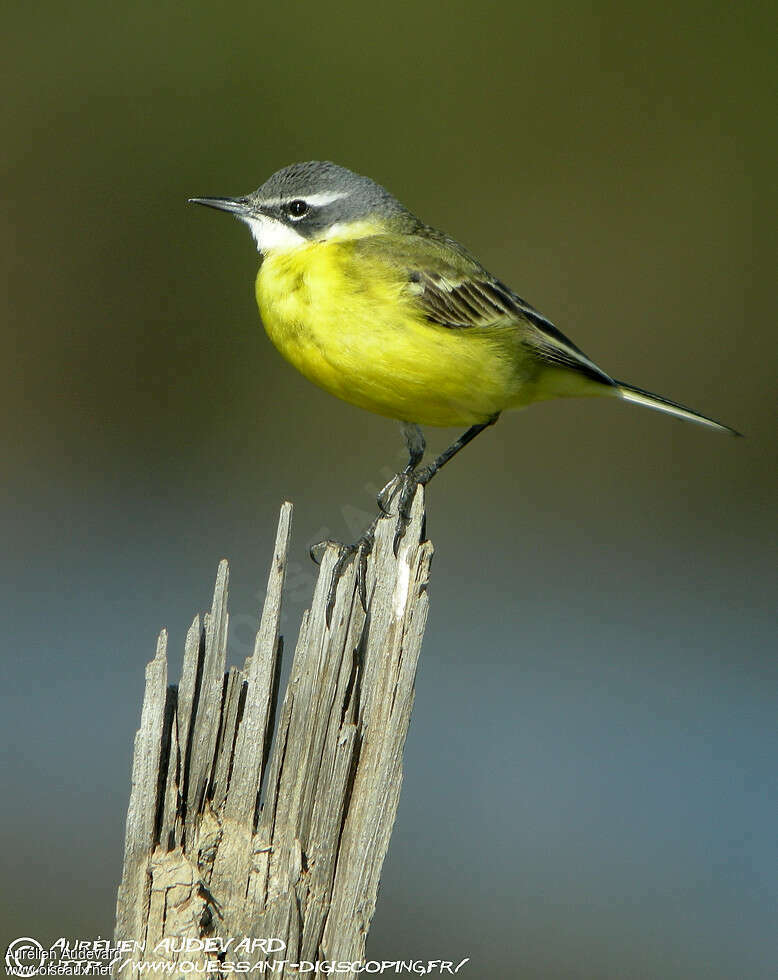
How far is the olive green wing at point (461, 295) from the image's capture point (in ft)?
17.4

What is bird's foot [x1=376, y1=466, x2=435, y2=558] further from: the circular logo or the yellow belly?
the circular logo

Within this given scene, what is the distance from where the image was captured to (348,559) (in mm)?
4215

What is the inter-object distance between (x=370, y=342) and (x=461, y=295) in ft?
2.42

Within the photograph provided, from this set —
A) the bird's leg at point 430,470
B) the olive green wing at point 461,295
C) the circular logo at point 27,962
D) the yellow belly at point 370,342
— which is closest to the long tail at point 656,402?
the olive green wing at point 461,295

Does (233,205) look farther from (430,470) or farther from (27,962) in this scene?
(27,962)

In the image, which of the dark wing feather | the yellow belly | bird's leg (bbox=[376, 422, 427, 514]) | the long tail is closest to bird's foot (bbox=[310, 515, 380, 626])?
the yellow belly

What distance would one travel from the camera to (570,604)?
9906 millimetres

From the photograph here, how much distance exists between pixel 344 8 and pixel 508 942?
7.07m

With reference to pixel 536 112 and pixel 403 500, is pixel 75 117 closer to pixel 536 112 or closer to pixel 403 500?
pixel 536 112

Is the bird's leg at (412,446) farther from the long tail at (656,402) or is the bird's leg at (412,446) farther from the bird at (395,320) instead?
the long tail at (656,402)

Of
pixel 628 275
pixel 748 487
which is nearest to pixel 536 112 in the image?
pixel 628 275

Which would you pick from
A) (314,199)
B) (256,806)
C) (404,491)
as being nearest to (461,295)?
(314,199)

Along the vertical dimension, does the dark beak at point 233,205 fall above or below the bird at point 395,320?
above

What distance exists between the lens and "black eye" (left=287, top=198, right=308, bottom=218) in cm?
573
